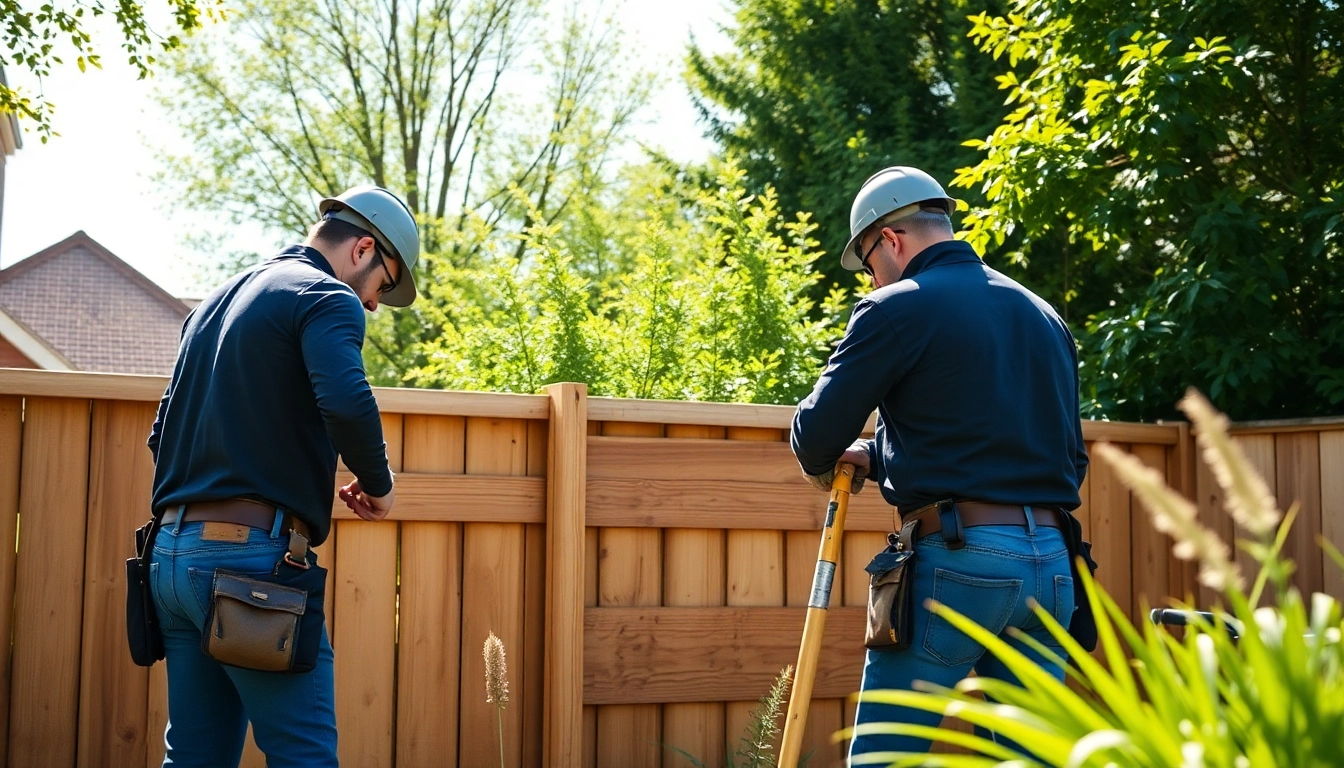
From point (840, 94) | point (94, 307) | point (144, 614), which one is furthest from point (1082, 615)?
point (94, 307)

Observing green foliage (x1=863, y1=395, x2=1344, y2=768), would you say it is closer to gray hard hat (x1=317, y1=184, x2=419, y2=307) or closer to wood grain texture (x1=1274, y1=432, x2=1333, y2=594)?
gray hard hat (x1=317, y1=184, x2=419, y2=307)

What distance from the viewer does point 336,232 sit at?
9.72ft

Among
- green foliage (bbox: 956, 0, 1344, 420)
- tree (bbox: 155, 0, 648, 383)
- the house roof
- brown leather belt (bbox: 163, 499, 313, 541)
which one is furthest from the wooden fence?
the house roof

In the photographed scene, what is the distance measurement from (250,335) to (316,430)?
26cm

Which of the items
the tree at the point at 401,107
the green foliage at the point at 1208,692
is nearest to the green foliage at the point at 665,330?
the green foliage at the point at 1208,692

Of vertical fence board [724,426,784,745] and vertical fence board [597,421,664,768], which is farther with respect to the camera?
vertical fence board [724,426,784,745]

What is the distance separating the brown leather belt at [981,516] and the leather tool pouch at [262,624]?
1331 mm

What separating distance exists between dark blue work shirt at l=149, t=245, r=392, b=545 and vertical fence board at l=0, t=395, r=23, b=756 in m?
1.06

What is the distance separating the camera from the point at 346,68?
21.4 meters

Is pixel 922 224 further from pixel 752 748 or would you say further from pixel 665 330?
pixel 665 330

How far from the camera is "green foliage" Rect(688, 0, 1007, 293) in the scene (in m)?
12.1

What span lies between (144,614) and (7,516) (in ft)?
3.54

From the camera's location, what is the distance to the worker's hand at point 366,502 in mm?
2879

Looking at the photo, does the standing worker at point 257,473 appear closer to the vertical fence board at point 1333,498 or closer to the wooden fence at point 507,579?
the wooden fence at point 507,579
